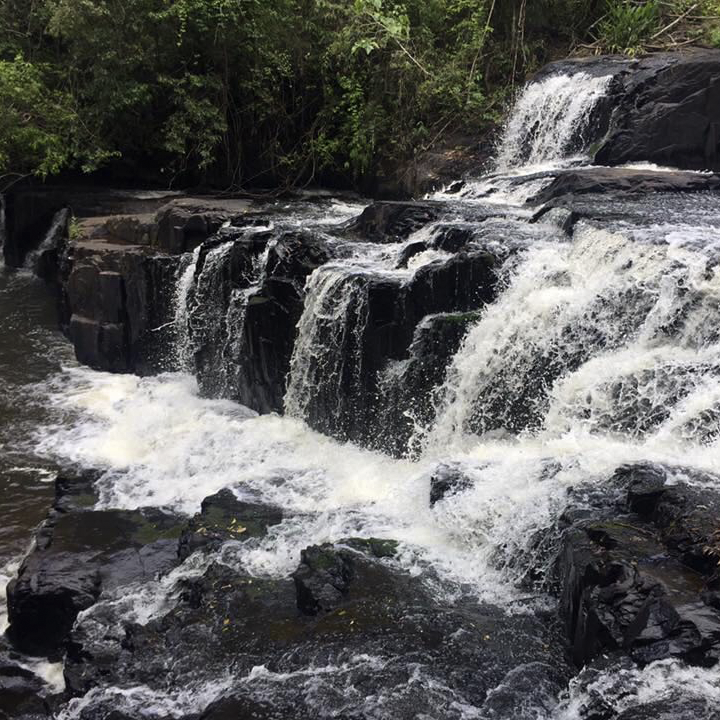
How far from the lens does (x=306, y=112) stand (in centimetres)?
1580

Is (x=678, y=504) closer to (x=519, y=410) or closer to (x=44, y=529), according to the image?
(x=519, y=410)

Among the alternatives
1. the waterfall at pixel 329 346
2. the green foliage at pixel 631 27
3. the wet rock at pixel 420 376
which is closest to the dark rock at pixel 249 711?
the wet rock at pixel 420 376

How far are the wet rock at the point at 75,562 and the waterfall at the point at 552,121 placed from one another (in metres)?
9.25

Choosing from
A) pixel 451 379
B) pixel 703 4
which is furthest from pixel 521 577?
pixel 703 4

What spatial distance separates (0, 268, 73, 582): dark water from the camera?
7.65 m

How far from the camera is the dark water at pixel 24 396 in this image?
7.65 m

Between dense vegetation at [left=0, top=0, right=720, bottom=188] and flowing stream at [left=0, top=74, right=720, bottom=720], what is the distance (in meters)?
4.35

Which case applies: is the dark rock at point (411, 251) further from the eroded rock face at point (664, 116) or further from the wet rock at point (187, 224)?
the eroded rock face at point (664, 116)

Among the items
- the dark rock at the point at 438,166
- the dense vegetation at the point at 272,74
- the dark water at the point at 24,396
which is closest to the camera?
the dark water at the point at 24,396

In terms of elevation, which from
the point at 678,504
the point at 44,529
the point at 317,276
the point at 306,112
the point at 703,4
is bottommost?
the point at 44,529

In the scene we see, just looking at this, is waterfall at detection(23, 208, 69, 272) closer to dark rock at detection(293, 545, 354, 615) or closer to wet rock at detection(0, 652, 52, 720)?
wet rock at detection(0, 652, 52, 720)

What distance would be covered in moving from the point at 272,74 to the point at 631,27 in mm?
7101

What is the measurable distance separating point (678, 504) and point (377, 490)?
311cm

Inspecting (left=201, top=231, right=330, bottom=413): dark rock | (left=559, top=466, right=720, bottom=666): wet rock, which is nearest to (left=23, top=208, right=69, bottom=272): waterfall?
(left=201, top=231, right=330, bottom=413): dark rock
